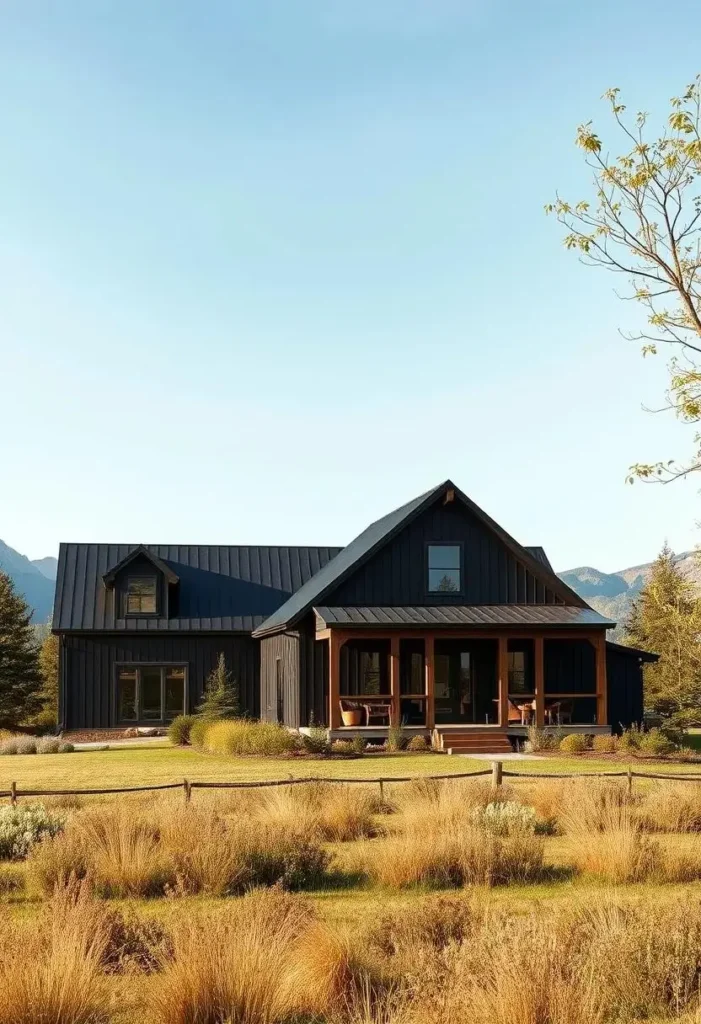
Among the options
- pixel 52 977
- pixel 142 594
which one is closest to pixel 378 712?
pixel 142 594

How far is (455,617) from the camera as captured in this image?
101 feet

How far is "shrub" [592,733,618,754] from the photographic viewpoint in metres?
27.7

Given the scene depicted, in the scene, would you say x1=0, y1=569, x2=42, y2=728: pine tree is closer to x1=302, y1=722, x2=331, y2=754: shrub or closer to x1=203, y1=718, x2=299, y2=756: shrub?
x1=203, y1=718, x2=299, y2=756: shrub

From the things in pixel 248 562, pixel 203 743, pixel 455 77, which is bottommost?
pixel 203 743

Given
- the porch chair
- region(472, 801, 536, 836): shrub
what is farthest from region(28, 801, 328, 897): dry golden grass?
the porch chair

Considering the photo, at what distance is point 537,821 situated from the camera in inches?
589

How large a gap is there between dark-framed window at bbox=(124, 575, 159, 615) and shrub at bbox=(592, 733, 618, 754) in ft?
54.4

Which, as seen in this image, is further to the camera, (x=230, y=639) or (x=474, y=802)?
(x=230, y=639)

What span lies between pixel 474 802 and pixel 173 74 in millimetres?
13748

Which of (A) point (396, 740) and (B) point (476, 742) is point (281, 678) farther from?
(B) point (476, 742)

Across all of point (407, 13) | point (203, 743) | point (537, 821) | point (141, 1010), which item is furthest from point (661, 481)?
point (203, 743)

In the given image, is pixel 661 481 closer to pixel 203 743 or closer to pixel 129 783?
pixel 129 783

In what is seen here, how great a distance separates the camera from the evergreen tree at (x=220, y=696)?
115 feet

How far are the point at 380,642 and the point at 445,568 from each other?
2805 mm
